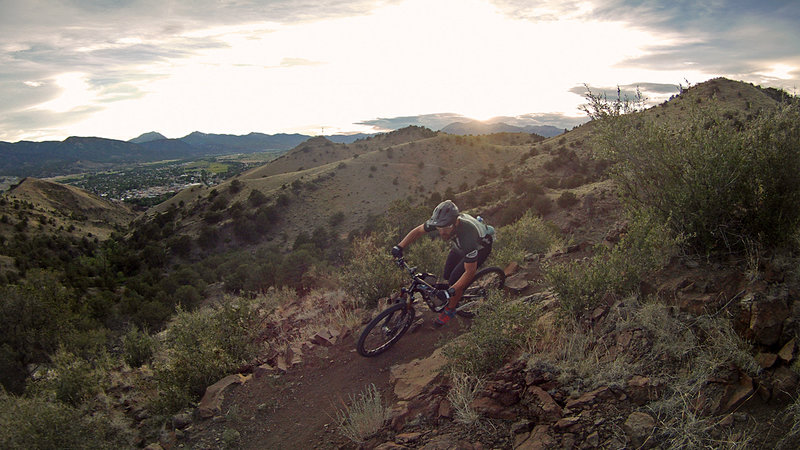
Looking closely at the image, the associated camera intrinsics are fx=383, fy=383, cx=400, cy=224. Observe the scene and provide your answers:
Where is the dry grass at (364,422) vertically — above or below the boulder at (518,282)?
below

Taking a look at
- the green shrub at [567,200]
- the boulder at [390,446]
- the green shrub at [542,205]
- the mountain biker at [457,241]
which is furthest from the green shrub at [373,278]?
the green shrub at [567,200]

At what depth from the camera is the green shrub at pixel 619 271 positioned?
4449 mm

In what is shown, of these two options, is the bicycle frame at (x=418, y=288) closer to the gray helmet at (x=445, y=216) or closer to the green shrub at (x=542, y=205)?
the gray helmet at (x=445, y=216)

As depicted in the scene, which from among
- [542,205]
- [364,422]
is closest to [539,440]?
[364,422]

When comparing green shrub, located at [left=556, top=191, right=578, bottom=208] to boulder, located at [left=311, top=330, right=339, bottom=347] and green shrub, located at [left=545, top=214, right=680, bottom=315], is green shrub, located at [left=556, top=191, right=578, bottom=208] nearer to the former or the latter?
→ green shrub, located at [left=545, top=214, right=680, bottom=315]

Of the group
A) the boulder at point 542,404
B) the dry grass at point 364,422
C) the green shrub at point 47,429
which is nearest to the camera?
the boulder at point 542,404

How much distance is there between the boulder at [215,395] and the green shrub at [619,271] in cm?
460

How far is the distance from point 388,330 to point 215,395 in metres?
2.53

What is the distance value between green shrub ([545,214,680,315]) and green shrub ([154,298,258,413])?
16.2ft

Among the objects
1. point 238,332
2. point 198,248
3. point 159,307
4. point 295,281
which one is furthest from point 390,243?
point 198,248

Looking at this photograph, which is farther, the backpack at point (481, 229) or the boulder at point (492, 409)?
the backpack at point (481, 229)

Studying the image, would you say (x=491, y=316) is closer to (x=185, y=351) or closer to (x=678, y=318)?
(x=678, y=318)

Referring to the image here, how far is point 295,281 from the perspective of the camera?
15781 millimetres

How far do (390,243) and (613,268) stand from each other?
10901 mm
